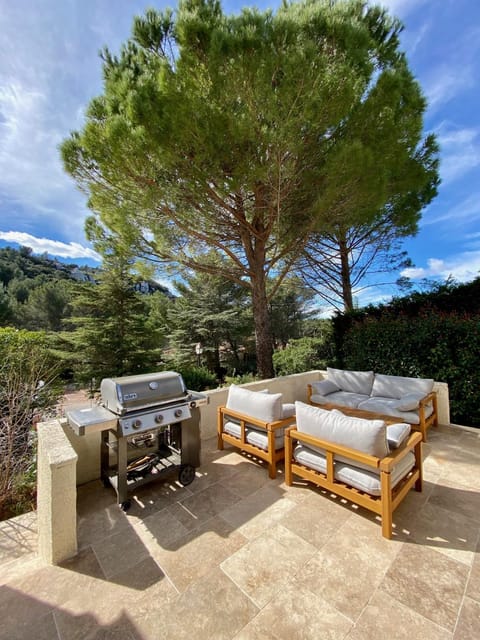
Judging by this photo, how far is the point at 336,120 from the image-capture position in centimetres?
416

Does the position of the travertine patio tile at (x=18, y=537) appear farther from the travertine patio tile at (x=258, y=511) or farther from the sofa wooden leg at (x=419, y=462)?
the sofa wooden leg at (x=419, y=462)

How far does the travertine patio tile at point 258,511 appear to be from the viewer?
6.66 feet

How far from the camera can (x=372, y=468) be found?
2062mm

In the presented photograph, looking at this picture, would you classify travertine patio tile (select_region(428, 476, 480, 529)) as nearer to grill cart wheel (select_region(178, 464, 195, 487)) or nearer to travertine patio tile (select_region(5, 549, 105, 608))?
grill cart wheel (select_region(178, 464, 195, 487))

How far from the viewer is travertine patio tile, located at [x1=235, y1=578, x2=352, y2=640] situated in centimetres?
128

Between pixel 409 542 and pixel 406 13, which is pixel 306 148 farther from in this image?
pixel 409 542

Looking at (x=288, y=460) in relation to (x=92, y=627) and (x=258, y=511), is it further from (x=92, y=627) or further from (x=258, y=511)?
(x=92, y=627)

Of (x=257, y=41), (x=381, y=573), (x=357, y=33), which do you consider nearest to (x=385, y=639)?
(x=381, y=573)

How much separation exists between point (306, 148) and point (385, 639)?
578 cm

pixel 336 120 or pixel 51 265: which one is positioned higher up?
pixel 51 265

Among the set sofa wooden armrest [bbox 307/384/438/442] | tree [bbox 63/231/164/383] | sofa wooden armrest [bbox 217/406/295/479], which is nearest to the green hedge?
sofa wooden armrest [bbox 307/384/438/442]

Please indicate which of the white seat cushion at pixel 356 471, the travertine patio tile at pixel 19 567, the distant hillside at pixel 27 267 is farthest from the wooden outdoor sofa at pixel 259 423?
the distant hillside at pixel 27 267

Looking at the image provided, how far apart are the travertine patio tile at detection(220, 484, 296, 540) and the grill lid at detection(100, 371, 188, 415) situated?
106 cm

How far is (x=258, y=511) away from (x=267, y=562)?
1.67 feet
